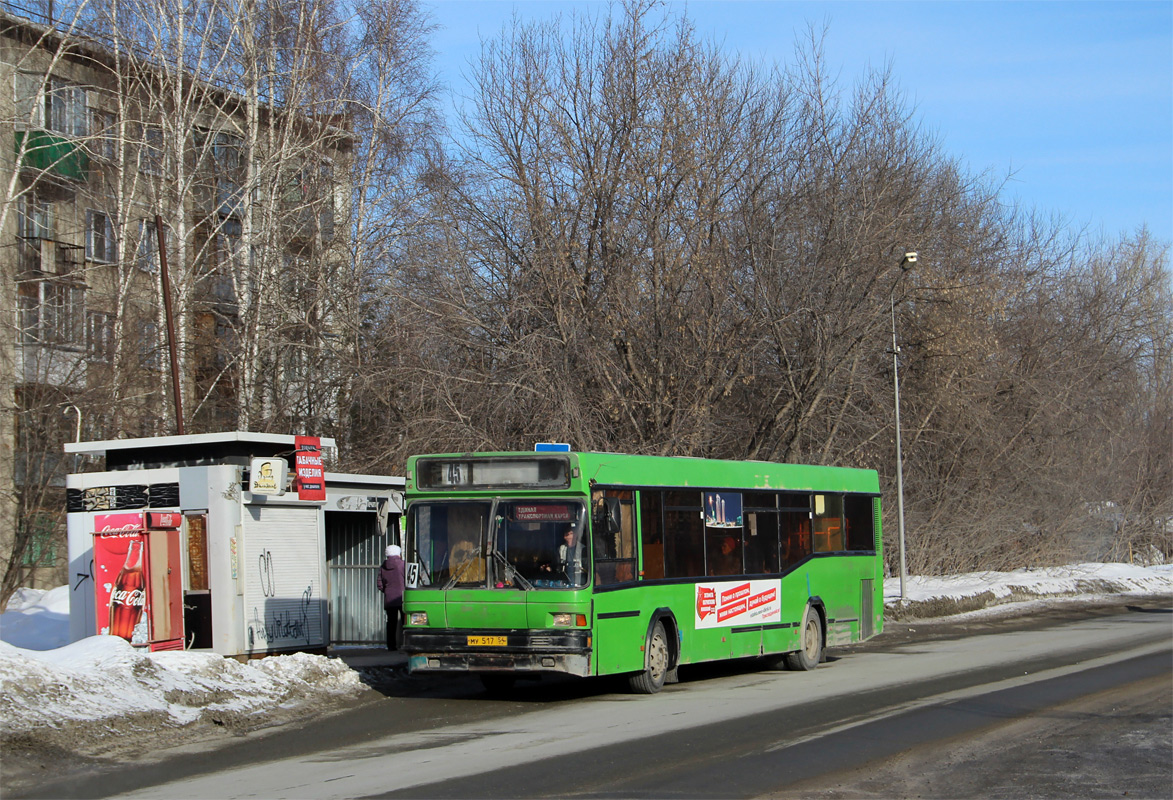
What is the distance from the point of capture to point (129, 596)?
1434 centimetres

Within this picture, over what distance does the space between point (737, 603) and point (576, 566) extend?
3.62 m

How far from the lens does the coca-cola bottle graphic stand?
14312 mm

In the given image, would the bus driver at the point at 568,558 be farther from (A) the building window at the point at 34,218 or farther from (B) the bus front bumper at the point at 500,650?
(A) the building window at the point at 34,218

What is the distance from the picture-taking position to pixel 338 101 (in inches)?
1164

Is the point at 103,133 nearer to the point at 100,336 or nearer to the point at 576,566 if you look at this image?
the point at 100,336

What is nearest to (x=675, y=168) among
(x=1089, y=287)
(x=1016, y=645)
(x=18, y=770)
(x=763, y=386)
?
(x=763, y=386)

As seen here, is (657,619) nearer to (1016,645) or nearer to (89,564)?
(89,564)

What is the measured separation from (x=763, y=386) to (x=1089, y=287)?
2048cm

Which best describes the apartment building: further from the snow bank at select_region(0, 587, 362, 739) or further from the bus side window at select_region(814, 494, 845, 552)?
the bus side window at select_region(814, 494, 845, 552)

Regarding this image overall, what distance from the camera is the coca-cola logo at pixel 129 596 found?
14.3 m

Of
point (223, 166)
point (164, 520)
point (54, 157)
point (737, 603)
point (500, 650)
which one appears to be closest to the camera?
point (500, 650)

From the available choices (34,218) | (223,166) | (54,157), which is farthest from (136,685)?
(34,218)

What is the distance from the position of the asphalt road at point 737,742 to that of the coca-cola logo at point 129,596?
312 centimetres

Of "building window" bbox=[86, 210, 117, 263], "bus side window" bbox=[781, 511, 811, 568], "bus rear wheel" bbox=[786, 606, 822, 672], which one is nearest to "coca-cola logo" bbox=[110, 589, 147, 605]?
"bus side window" bbox=[781, 511, 811, 568]
